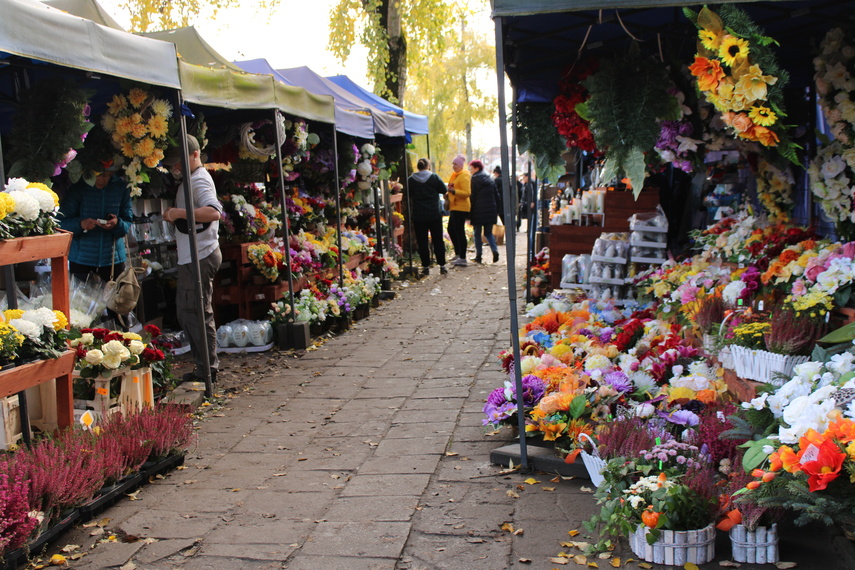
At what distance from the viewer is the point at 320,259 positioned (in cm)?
1020

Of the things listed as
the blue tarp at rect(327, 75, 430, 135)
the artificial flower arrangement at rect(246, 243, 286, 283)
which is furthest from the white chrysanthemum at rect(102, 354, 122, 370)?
the blue tarp at rect(327, 75, 430, 135)

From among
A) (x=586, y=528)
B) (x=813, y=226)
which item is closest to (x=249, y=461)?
(x=586, y=528)

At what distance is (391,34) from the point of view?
1517 cm

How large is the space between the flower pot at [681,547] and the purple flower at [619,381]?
150 cm

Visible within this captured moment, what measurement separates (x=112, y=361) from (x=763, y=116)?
12.9 feet

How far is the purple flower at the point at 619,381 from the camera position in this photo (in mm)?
4727

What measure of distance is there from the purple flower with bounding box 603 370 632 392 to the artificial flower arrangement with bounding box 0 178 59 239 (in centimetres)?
329

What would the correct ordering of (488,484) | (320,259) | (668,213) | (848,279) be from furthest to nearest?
(320,259) < (668,213) < (488,484) < (848,279)

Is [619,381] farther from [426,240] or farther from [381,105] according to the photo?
[426,240]

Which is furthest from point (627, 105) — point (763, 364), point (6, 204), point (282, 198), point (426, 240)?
point (426, 240)

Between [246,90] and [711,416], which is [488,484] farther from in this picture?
[246,90]

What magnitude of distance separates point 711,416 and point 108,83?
5.02 meters

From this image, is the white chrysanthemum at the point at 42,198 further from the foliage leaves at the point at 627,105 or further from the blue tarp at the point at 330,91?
the blue tarp at the point at 330,91

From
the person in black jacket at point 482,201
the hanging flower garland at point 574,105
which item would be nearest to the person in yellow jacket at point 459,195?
the person in black jacket at point 482,201
